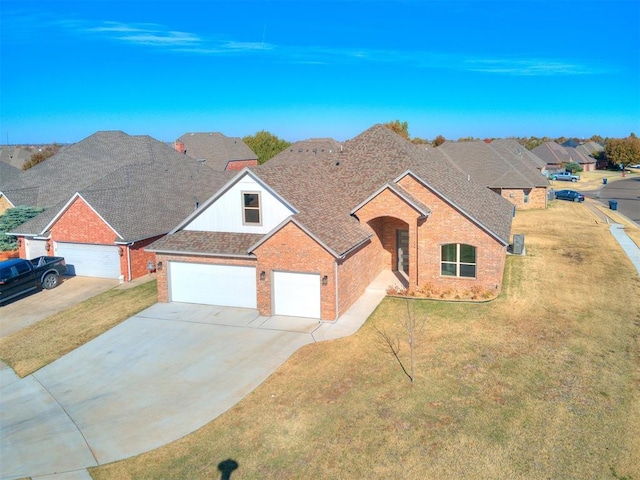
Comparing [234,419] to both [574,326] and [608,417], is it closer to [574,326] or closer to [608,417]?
[608,417]

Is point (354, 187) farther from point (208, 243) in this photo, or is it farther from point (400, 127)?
point (400, 127)

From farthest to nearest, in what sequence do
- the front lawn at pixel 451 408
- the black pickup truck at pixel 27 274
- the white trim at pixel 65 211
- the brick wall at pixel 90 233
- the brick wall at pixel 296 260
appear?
the brick wall at pixel 90 233 → the white trim at pixel 65 211 → the black pickup truck at pixel 27 274 → the brick wall at pixel 296 260 → the front lawn at pixel 451 408

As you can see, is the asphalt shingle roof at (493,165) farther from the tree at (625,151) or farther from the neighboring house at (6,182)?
the tree at (625,151)

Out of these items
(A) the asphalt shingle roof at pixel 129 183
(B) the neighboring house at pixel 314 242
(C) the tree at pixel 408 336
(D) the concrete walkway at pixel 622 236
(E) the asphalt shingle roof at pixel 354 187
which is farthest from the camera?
(D) the concrete walkway at pixel 622 236

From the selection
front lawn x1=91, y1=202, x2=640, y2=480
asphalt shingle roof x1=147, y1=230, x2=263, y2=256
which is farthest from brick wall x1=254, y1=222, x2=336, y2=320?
front lawn x1=91, y1=202, x2=640, y2=480

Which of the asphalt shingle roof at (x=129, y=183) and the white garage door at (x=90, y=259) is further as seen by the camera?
the asphalt shingle roof at (x=129, y=183)

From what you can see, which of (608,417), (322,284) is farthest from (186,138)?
(608,417)

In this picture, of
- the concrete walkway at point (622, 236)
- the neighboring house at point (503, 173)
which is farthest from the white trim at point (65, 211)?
the neighboring house at point (503, 173)

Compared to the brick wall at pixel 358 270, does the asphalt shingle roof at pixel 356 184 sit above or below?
above
